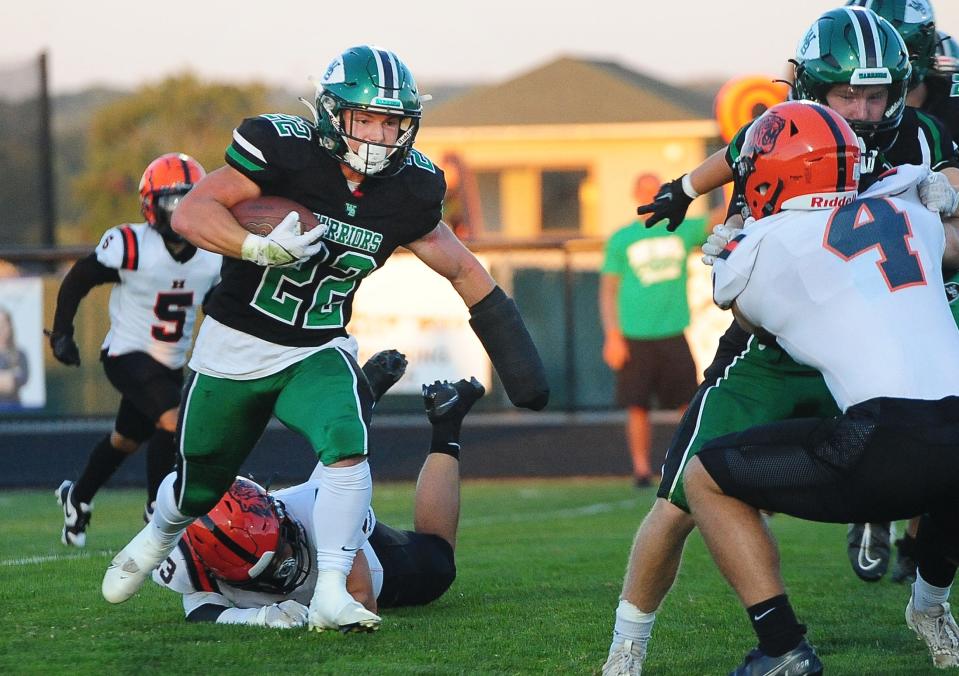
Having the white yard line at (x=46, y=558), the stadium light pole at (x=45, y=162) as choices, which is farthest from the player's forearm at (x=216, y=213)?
the stadium light pole at (x=45, y=162)

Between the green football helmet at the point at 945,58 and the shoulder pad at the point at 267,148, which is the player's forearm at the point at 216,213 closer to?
the shoulder pad at the point at 267,148

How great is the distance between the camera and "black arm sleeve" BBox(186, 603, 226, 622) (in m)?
4.54

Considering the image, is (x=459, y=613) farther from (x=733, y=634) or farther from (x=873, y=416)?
(x=873, y=416)

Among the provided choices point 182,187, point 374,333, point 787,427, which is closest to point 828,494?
point 787,427

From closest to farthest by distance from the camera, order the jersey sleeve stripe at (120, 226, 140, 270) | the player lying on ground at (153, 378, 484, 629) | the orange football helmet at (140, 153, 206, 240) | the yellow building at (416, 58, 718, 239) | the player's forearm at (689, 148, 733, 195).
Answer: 1. the player lying on ground at (153, 378, 484, 629)
2. the player's forearm at (689, 148, 733, 195)
3. the orange football helmet at (140, 153, 206, 240)
4. the jersey sleeve stripe at (120, 226, 140, 270)
5. the yellow building at (416, 58, 718, 239)

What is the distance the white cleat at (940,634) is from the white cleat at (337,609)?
1550mm

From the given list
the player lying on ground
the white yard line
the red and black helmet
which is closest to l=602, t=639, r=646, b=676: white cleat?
the player lying on ground

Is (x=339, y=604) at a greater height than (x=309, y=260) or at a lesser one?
lesser

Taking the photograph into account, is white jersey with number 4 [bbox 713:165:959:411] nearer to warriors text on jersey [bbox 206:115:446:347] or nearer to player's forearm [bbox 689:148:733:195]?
player's forearm [bbox 689:148:733:195]

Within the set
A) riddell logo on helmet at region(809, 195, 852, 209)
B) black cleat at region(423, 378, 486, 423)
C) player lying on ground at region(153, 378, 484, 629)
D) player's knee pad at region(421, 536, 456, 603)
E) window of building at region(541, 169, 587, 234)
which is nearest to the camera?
riddell logo on helmet at region(809, 195, 852, 209)

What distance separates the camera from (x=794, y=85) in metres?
4.52

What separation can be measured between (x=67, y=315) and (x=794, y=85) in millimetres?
4132

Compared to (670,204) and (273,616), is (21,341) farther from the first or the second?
(670,204)

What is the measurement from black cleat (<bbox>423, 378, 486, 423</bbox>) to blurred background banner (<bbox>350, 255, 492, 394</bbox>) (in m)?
5.55
